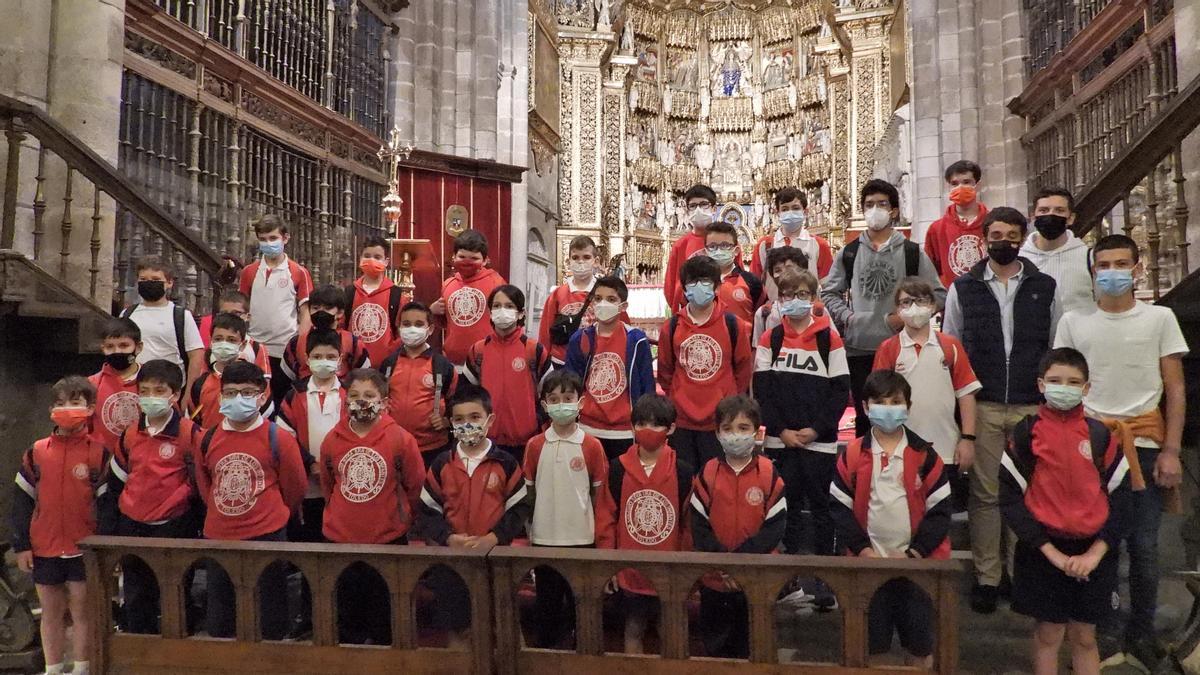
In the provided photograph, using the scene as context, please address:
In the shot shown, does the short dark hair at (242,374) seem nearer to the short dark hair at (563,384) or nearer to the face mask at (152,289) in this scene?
the face mask at (152,289)

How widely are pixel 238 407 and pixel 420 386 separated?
97 cm

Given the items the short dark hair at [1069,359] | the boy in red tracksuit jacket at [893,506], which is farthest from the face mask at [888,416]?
the short dark hair at [1069,359]

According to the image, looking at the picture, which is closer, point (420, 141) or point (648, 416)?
point (648, 416)

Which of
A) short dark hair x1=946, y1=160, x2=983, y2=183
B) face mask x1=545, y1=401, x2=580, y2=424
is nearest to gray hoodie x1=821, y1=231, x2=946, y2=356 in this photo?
short dark hair x1=946, y1=160, x2=983, y2=183

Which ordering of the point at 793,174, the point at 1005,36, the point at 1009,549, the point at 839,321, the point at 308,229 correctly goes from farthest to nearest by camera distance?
the point at 793,174 → the point at 1005,36 → the point at 308,229 → the point at 839,321 → the point at 1009,549

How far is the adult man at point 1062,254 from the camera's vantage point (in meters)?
4.29

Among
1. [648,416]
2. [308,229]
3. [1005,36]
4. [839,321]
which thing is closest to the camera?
[648,416]

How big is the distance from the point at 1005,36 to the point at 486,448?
32.6 ft

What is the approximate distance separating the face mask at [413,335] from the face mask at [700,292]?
4.63ft

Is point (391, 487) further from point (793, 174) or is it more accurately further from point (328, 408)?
point (793, 174)

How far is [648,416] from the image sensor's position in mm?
3727

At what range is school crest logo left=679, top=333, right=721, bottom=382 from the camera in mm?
4336

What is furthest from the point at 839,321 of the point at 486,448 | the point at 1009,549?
the point at 486,448

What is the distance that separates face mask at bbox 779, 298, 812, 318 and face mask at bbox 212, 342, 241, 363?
279cm
